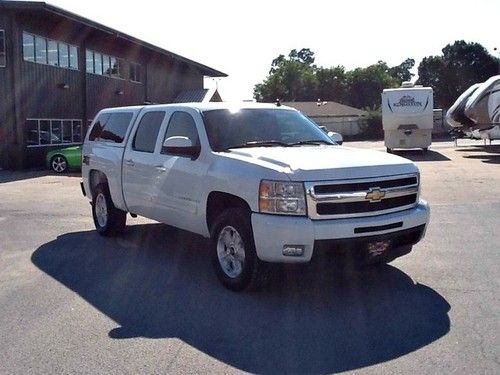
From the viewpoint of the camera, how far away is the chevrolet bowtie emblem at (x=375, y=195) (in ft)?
20.3

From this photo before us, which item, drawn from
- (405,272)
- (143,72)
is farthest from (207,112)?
(143,72)

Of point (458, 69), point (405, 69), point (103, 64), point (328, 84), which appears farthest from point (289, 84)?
point (103, 64)

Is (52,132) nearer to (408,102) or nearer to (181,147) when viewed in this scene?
(408,102)

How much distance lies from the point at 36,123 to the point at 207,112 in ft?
66.7

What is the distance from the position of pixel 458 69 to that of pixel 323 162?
80.6 m

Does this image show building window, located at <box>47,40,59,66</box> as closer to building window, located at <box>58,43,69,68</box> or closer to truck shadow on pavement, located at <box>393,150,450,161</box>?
building window, located at <box>58,43,69,68</box>

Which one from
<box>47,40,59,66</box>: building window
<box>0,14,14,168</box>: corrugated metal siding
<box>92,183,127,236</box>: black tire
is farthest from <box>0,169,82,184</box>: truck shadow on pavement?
<box>92,183,127,236</box>: black tire

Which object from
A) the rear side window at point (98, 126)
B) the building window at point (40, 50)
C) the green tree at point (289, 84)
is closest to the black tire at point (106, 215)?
the rear side window at point (98, 126)

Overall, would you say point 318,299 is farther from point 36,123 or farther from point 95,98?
point 95,98

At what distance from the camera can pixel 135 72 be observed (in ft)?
121

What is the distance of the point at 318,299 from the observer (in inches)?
246

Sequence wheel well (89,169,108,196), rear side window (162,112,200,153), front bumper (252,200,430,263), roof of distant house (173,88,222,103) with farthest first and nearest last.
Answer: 1. roof of distant house (173,88,222,103)
2. wheel well (89,169,108,196)
3. rear side window (162,112,200,153)
4. front bumper (252,200,430,263)

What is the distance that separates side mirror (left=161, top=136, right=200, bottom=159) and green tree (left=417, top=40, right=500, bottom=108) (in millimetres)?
76563

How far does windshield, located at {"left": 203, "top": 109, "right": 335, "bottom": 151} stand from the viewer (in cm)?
729
